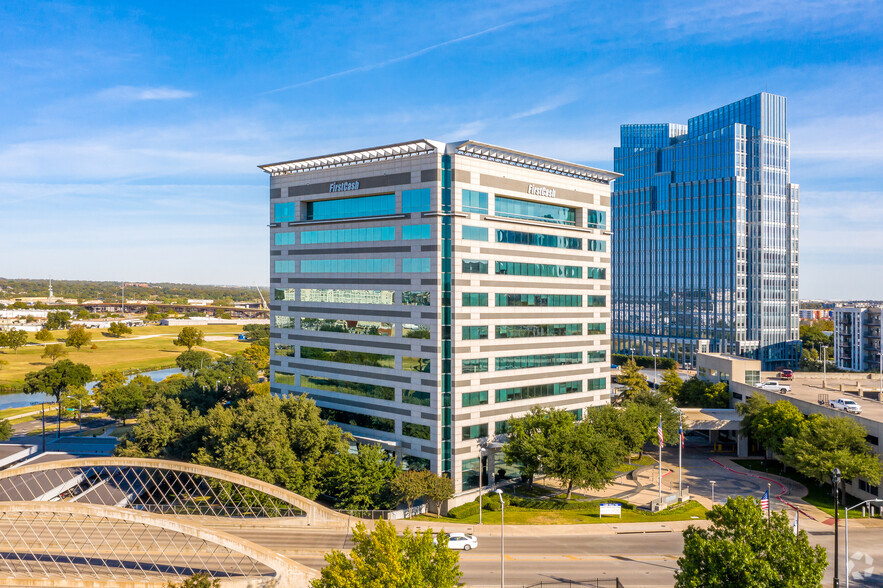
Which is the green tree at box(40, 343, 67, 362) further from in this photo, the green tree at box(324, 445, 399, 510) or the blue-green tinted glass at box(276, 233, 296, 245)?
the green tree at box(324, 445, 399, 510)

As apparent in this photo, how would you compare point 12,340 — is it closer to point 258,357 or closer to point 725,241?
point 258,357

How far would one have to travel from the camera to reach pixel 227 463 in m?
58.6

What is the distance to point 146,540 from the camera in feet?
166

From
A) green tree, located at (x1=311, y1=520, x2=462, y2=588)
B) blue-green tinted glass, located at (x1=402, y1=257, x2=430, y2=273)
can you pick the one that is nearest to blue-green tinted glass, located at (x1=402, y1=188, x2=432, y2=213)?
blue-green tinted glass, located at (x1=402, y1=257, x2=430, y2=273)

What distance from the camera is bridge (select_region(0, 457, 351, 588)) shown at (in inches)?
1586

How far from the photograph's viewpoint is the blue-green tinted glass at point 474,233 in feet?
216

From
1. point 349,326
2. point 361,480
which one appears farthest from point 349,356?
point 361,480

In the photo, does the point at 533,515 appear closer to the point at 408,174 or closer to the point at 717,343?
the point at 408,174

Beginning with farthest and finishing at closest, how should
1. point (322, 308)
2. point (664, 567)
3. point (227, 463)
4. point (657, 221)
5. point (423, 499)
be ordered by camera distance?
point (657, 221) → point (322, 308) → point (423, 499) → point (227, 463) → point (664, 567)

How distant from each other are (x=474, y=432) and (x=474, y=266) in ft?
58.6

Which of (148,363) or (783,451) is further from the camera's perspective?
(148,363)

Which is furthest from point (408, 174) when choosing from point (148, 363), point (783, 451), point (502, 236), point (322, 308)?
point (148, 363)

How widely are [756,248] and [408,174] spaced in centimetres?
12360

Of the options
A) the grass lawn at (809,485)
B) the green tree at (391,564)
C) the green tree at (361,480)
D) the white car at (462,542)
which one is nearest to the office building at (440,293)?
the green tree at (361,480)
